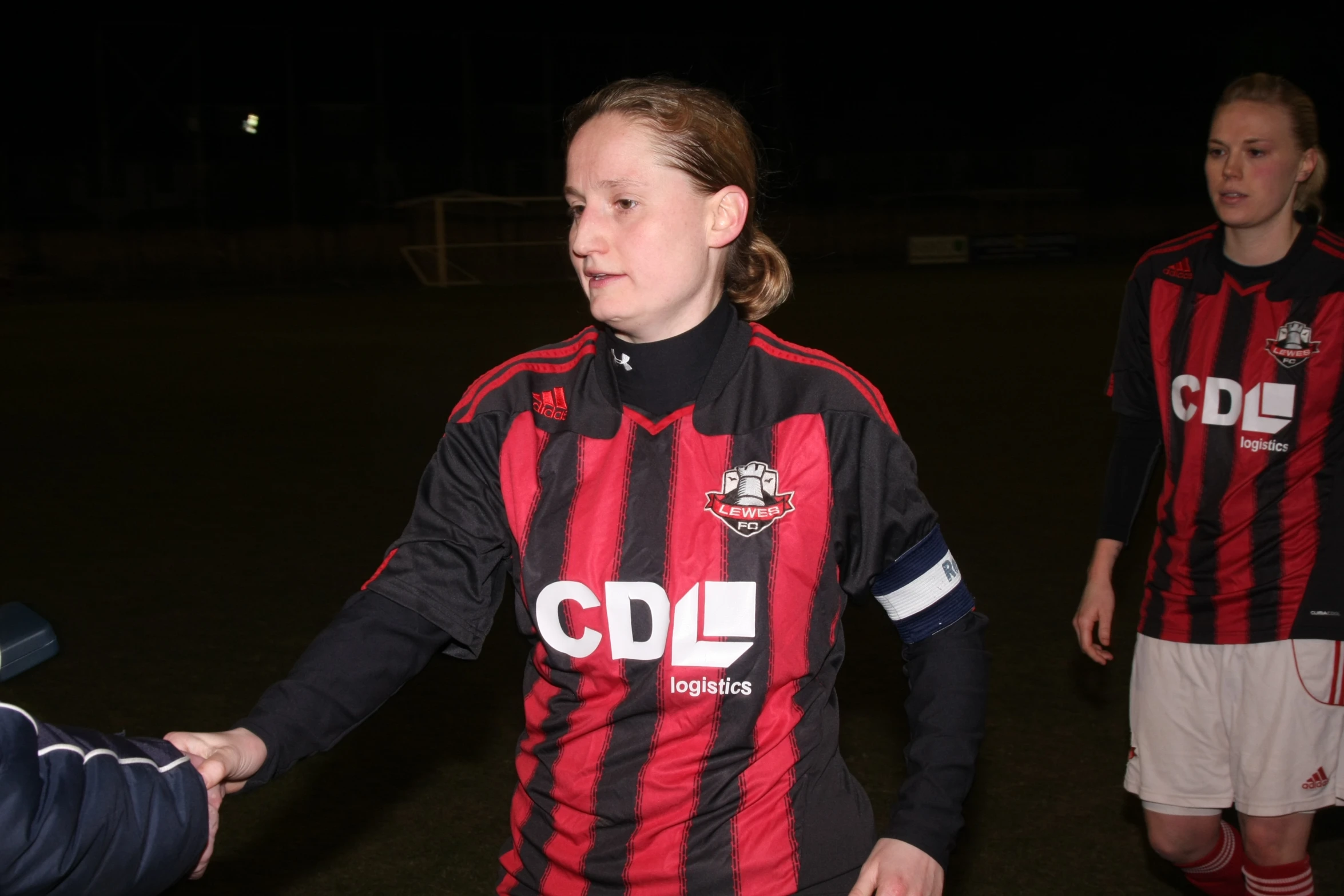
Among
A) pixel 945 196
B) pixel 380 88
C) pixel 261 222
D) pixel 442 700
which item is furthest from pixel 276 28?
pixel 442 700

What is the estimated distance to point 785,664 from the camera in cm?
178

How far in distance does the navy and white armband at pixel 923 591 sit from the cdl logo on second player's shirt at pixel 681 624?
0.67 ft

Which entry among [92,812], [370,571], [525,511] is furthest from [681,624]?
[370,571]

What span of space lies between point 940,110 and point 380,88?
15020 mm

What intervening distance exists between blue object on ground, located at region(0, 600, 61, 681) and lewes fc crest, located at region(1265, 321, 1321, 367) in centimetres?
252

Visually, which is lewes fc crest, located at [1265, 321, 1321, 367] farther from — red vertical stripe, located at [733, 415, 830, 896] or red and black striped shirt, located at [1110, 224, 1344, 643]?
red vertical stripe, located at [733, 415, 830, 896]

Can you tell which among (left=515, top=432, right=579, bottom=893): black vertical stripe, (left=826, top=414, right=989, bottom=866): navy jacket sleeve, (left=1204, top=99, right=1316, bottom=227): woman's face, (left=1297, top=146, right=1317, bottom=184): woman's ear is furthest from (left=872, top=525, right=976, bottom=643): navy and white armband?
(left=1297, top=146, right=1317, bottom=184): woman's ear

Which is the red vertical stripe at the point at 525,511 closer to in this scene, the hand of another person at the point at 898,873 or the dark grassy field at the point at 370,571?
the hand of another person at the point at 898,873

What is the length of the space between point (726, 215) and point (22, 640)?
1.04 m

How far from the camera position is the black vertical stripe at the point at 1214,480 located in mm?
2975

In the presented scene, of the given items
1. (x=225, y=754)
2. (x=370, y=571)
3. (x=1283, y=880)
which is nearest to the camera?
(x=225, y=754)

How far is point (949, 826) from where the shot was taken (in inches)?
66.6

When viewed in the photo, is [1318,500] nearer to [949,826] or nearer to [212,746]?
[949,826]

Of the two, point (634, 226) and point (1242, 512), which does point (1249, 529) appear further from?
point (634, 226)
